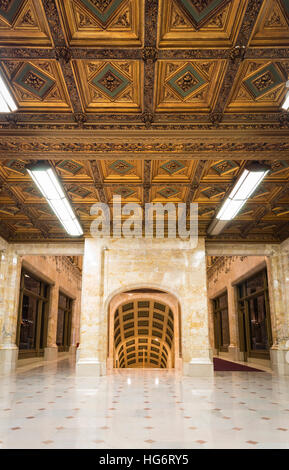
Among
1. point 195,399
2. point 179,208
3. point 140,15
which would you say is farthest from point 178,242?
point 140,15

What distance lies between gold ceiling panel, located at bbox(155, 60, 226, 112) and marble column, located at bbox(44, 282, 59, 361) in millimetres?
14902

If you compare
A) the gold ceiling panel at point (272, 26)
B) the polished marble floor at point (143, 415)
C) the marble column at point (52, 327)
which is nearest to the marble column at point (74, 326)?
the marble column at point (52, 327)

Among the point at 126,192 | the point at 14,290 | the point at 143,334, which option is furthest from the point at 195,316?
the point at 143,334

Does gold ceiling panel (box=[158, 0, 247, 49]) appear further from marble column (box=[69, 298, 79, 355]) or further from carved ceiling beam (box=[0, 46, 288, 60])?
marble column (box=[69, 298, 79, 355])

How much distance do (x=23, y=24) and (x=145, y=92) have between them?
2020mm

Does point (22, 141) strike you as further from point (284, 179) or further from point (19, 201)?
point (284, 179)

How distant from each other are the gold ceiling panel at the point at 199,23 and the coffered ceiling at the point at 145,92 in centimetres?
1

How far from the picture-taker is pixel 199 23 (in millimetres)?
4922

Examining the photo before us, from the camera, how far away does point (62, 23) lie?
4.81 m

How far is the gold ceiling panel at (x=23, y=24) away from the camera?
4.66 metres

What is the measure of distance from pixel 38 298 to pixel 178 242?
27.2 ft

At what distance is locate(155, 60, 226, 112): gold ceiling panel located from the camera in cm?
568

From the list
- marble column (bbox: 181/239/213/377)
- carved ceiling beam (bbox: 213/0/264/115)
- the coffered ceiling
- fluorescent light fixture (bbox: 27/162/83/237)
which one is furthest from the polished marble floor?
carved ceiling beam (bbox: 213/0/264/115)

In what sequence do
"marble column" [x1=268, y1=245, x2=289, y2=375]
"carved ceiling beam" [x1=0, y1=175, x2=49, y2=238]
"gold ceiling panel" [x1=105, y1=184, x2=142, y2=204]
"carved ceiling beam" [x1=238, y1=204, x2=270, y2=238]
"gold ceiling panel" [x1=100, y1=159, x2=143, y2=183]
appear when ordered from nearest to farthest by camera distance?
1. "gold ceiling panel" [x1=100, y1=159, x2=143, y2=183]
2. "carved ceiling beam" [x1=0, y1=175, x2=49, y2=238]
3. "gold ceiling panel" [x1=105, y1=184, x2=142, y2=204]
4. "carved ceiling beam" [x1=238, y1=204, x2=270, y2=238]
5. "marble column" [x1=268, y1=245, x2=289, y2=375]
